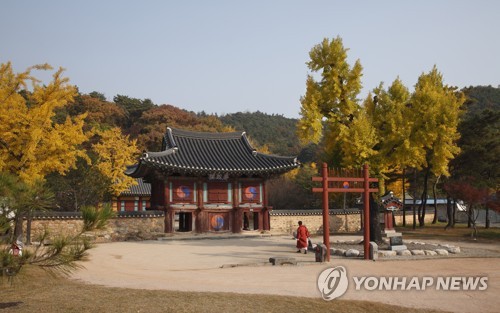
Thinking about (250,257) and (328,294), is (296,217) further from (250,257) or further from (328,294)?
(328,294)

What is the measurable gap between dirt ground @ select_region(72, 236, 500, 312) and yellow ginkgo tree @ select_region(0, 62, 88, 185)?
4794 mm

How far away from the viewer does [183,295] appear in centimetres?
882

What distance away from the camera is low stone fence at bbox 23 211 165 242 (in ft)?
79.5

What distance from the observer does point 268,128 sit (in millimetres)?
123688

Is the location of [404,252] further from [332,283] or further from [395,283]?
[332,283]

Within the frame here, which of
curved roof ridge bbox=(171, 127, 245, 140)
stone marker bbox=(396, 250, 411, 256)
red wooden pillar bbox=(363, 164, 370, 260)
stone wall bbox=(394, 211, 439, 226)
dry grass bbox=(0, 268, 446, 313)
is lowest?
stone wall bbox=(394, 211, 439, 226)

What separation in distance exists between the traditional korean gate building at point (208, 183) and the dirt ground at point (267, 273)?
8.95 meters

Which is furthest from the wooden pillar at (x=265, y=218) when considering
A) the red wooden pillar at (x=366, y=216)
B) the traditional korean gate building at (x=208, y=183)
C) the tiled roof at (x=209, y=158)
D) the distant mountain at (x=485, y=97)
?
the distant mountain at (x=485, y=97)

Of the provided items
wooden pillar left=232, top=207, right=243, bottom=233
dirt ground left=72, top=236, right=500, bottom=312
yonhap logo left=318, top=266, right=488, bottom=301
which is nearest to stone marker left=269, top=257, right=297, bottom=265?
dirt ground left=72, top=236, right=500, bottom=312

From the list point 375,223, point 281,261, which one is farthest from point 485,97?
point 281,261

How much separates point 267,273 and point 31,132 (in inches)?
496

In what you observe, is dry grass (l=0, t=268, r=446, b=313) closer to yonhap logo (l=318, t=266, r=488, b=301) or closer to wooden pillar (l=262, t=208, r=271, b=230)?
yonhap logo (l=318, t=266, r=488, b=301)

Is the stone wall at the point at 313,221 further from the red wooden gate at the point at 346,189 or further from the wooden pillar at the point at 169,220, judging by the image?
→ the red wooden gate at the point at 346,189

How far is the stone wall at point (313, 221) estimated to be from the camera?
1252 inches
